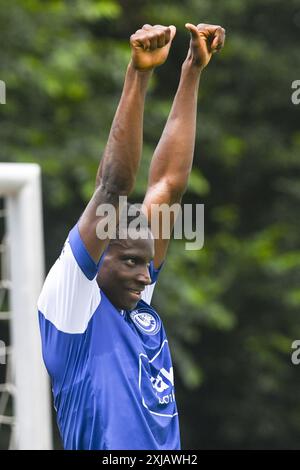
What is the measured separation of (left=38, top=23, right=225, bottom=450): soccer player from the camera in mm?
4184

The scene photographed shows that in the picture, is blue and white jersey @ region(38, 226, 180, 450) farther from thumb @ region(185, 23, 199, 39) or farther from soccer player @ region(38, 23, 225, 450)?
thumb @ region(185, 23, 199, 39)

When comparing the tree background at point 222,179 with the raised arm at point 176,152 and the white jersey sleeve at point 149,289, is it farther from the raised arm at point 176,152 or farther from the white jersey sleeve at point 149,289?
the white jersey sleeve at point 149,289

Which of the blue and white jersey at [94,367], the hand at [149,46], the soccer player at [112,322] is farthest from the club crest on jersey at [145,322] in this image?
the hand at [149,46]

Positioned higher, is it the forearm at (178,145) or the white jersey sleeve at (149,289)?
the forearm at (178,145)

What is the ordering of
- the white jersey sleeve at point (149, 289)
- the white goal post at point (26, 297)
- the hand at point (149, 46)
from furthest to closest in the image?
the white goal post at point (26, 297)
the white jersey sleeve at point (149, 289)
the hand at point (149, 46)

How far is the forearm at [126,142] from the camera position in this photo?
418cm

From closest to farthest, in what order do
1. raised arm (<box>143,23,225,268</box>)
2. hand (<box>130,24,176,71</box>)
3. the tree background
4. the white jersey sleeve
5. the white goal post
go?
1. hand (<box>130,24,176,71</box>)
2. the white jersey sleeve
3. raised arm (<box>143,23,225,268</box>)
4. the white goal post
5. the tree background

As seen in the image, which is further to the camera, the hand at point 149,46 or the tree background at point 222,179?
the tree background at point 222,179

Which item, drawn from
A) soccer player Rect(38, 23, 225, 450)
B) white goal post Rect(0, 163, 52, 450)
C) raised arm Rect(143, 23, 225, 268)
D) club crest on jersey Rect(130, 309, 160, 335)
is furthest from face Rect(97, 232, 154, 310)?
white goal post Rect(0, 163, 52, 450)

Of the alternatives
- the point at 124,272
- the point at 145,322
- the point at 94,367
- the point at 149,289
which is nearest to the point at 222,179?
the point at 149,289

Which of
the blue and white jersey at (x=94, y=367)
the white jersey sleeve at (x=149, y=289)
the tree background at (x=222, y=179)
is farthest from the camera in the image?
the tree background at (x=222, y=179)

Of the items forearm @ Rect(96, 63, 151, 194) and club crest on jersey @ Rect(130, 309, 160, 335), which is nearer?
forearm @ Rect(96, 63, 151, 194)

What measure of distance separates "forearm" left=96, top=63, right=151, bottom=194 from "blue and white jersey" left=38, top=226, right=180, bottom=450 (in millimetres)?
254
